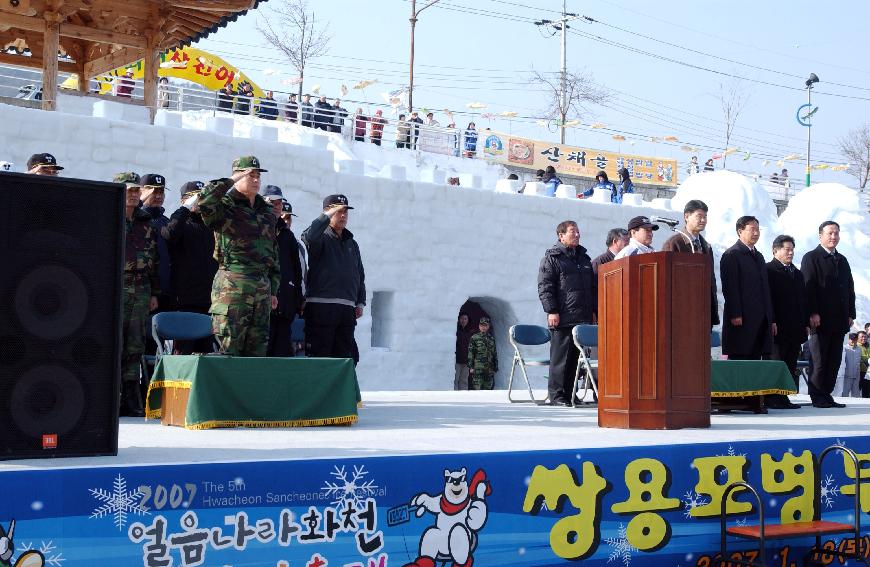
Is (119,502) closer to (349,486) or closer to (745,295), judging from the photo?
(349,486)

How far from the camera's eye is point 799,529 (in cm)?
553

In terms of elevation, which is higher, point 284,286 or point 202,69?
point 202,69

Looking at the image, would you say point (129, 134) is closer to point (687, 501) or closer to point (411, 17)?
point (687, 501)

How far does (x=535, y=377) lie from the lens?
58.4 ft

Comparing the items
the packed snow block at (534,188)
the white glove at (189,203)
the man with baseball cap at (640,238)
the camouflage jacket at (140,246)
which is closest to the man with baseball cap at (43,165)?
the camouflage jacket at (140,246)

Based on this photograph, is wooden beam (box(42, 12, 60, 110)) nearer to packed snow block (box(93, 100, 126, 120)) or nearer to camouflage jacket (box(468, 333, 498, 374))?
packed snow block (box(93, 100, 126, 120))

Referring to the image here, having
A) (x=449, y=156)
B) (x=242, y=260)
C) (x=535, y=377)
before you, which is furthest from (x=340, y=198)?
(x=449, y=156)

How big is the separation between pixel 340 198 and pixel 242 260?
1498 mm

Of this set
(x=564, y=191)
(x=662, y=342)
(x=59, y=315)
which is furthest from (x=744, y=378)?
(x=564, y=191)

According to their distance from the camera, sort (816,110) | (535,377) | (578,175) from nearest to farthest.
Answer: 1. (535,377)
2. (578,175)
3. (816,110)

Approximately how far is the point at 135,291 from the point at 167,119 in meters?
7.79

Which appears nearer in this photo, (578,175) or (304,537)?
(304,537)

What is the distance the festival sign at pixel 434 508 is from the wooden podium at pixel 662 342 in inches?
32.5

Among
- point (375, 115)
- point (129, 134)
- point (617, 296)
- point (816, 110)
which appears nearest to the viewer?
point (617, 296)
